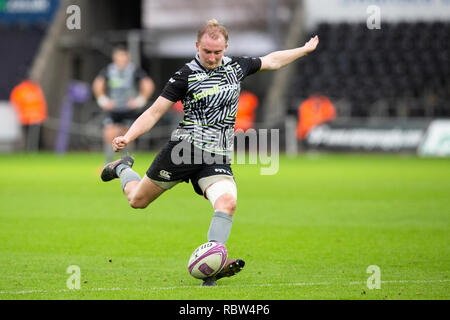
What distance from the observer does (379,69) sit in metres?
32.6

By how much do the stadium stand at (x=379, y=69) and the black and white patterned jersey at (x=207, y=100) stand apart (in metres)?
23.0

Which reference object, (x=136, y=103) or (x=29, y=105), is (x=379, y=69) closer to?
(x=29, y=105)

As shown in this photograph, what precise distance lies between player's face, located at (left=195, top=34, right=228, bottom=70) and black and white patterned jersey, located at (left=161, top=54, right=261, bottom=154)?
0.13m

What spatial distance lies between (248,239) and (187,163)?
262 cm

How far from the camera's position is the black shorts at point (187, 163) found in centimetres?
743

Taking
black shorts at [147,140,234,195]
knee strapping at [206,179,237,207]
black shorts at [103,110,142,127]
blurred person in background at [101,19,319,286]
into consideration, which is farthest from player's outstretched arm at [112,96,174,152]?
black shorts at [103,110,142,127]

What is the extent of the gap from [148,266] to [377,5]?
2739 cm

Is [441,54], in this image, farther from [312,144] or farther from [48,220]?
[48,220]

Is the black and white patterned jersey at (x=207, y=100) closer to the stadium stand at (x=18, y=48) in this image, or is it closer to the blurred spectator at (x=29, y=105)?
the blurred spectator at (x=29, y=105)

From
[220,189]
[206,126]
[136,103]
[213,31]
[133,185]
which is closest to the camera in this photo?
[213,31]

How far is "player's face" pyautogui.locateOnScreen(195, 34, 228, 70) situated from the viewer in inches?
279

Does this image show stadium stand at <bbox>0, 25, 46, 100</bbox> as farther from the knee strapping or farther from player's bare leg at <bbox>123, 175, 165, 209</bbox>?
the knee strapping

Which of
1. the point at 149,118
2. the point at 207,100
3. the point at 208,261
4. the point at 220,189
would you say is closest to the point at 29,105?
the point at 149,118

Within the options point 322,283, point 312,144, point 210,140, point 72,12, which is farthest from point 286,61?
point 72,12
